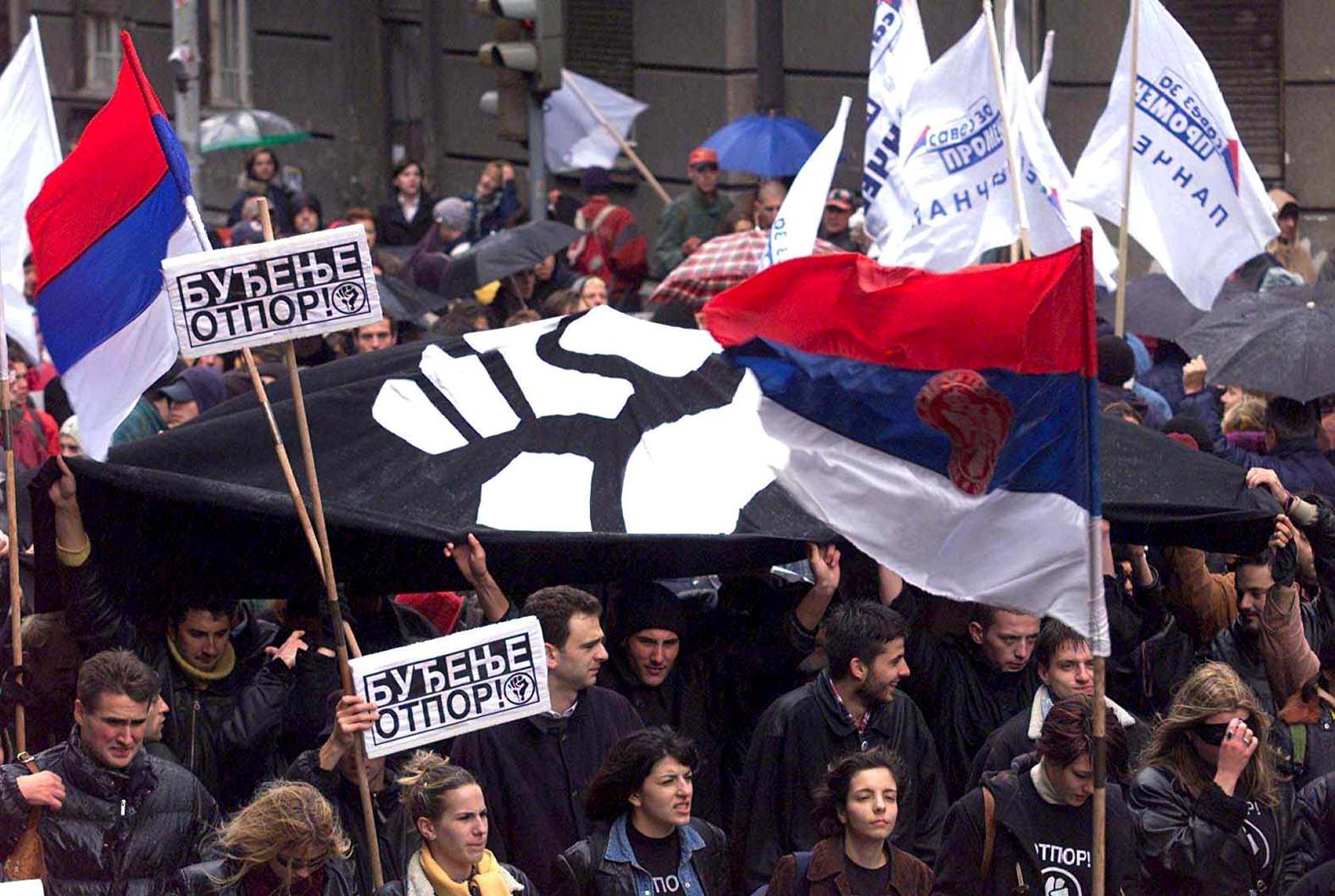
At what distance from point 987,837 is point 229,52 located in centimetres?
1897

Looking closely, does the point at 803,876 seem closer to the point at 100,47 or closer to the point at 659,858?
the point at 659,858

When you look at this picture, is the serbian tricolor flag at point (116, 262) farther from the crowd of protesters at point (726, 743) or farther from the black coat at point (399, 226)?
the black coat at point (399, 226)

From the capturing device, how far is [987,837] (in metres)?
6.81

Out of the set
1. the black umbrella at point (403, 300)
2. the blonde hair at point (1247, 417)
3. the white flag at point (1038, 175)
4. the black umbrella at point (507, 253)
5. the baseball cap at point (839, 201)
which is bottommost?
the black umbrella at point (403, 300)

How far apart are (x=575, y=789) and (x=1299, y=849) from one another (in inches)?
80.2

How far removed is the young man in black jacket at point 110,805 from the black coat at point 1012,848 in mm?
1979

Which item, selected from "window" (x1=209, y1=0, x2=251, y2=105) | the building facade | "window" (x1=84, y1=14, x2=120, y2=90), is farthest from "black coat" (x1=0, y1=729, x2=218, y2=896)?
"window" (x1=84, y1=14, x2=120, y2=90)

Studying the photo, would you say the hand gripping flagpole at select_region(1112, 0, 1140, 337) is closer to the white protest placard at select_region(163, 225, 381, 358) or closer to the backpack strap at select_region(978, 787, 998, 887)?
the backpack strap at select_region(978, 787, 998, 887)

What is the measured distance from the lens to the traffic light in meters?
13.1

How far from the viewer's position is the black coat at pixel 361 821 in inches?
272

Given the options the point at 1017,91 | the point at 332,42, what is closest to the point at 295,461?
the point at 1017,91

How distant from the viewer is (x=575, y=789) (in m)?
7.46

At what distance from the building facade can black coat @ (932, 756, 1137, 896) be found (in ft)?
35.5

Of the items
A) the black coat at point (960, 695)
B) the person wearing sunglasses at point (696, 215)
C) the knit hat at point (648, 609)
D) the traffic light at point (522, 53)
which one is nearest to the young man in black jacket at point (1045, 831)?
the black coat at point (960, 695)
